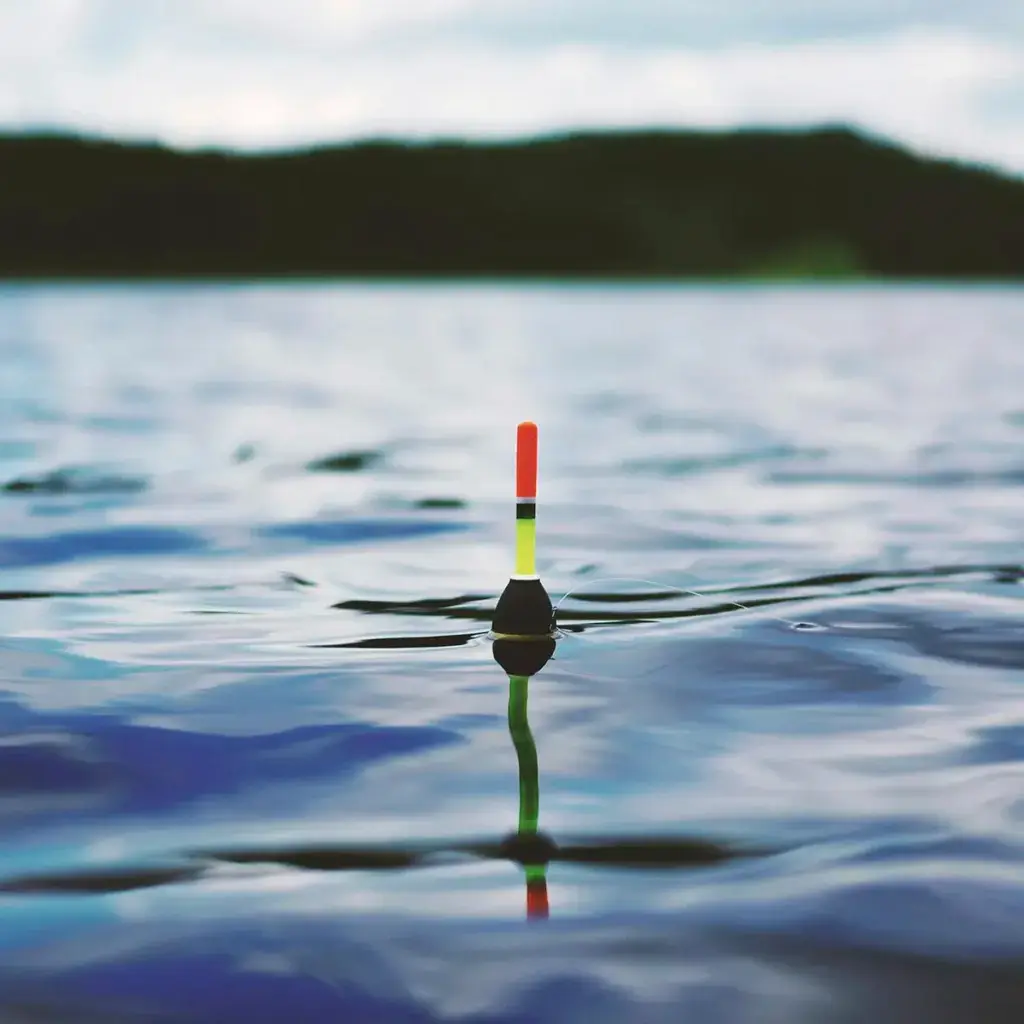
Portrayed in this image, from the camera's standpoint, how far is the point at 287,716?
7.89 meters

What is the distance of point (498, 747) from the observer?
24.4ft

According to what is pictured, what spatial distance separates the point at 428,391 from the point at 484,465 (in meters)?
16.0

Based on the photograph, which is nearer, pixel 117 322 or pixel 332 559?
pixel 332 559

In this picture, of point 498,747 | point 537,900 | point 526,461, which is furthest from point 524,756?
point 537,900

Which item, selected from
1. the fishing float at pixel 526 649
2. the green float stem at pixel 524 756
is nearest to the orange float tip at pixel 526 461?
the fishing float at pixel 526 649

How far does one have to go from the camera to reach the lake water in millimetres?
4863

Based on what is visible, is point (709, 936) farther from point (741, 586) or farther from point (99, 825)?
point (741, 586)

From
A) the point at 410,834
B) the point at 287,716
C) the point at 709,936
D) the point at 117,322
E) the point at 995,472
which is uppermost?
the point at 117,322

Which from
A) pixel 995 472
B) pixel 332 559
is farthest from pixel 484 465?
pixel 332 559

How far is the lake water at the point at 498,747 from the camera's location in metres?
4.86

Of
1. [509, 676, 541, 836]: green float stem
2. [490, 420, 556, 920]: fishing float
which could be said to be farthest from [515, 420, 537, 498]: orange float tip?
[509, 676, 541, 836]: green float stem

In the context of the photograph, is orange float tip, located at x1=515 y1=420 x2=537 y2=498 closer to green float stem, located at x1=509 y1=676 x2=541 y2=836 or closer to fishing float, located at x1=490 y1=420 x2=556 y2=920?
fishing float, located at x1=490 y1=420 x2=556 y2=920

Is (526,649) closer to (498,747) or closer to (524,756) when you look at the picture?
(498,747)

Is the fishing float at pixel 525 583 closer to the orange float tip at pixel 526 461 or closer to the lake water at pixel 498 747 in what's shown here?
the orange float tip at pixel 526 461
